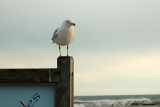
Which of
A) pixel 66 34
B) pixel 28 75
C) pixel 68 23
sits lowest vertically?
pixel 28 75

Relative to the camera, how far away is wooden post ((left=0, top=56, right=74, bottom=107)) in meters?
4.10

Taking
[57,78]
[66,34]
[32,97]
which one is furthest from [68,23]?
[32,97]

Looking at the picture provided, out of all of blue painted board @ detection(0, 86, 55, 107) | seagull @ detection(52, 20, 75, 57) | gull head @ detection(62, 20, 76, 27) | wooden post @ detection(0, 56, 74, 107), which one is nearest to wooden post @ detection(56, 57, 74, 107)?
wooden post @ detection(0, 56, 74, 107)

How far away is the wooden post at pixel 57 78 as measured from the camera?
4098 millimetres

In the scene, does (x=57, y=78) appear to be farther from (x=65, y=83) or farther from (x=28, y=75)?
(x=28, y=75)

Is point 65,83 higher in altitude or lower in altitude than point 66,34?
lower

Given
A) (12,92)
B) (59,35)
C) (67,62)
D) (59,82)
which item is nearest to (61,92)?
(59,82)

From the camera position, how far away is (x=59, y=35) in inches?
198

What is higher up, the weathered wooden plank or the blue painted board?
the weathered wooden plank

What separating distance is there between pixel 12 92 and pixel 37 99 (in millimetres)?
385

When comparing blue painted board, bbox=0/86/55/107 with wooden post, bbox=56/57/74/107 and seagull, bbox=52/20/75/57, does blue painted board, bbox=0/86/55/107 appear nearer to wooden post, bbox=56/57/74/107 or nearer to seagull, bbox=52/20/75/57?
wooden post, bbox=56/57/74/107

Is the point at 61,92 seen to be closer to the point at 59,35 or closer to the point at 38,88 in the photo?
the point at 38,88

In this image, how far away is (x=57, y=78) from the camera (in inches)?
161

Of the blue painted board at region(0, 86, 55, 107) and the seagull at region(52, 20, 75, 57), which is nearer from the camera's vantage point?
the blue painted board at region(0, 86, 55, 107)
